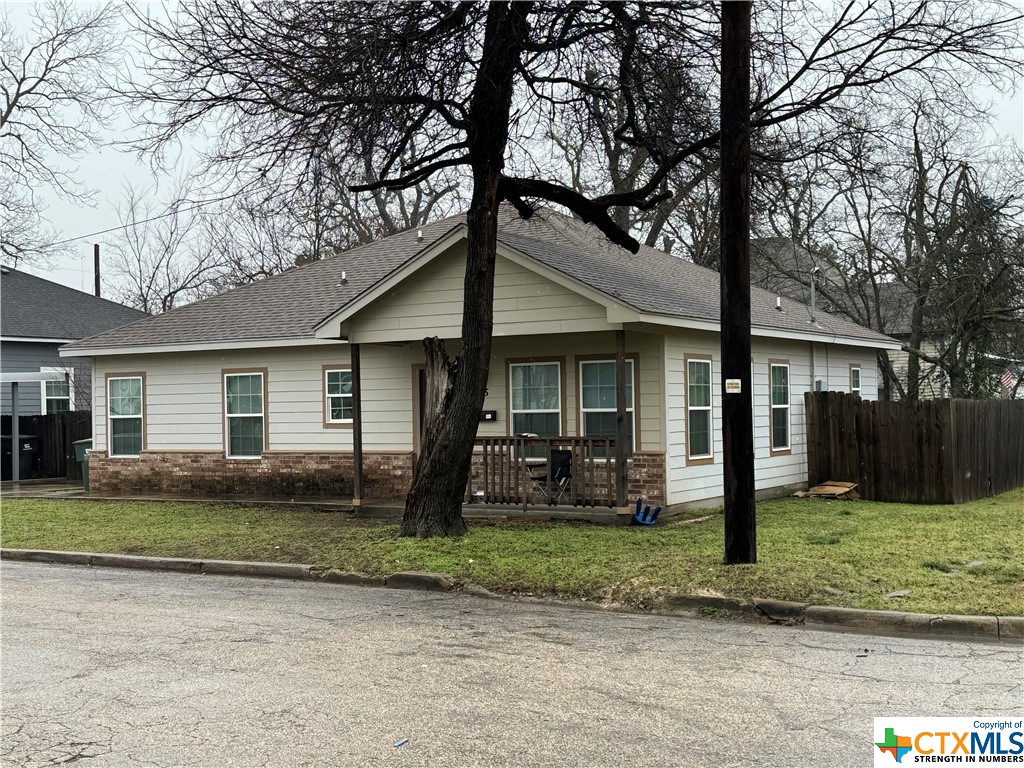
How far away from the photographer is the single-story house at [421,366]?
16203 millimetres

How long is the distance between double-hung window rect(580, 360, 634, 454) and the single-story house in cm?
2

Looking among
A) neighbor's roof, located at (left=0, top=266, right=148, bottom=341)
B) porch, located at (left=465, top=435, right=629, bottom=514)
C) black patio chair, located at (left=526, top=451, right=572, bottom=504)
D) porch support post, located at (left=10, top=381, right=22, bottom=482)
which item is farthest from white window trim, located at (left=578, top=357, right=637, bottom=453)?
neighbor's roof, located at (left=0, top=266, right=148, bottom=341)

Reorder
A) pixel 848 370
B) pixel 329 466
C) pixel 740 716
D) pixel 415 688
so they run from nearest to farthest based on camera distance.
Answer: pixel 740 716 < pixel 415 688 < pixel 329 466 < pixel 848 370

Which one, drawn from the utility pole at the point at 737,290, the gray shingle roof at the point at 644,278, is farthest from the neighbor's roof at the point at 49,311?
the utility pole at the point at 737,290

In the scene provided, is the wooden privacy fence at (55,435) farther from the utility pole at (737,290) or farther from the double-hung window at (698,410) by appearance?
the utility pole at (737,290)

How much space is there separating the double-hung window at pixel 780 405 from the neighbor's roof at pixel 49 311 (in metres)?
21.4

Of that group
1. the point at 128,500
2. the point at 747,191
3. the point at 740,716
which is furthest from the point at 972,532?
the point at 128,500

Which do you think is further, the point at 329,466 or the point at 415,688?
the point at 329,466

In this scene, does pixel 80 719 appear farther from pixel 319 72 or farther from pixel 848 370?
pixel 848 370

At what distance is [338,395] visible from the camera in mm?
19609

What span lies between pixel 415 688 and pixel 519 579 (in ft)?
13.7

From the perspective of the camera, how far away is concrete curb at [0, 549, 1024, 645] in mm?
8375

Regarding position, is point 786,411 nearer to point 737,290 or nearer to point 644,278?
point 644,278

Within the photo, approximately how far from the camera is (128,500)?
2058 centimetres
